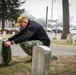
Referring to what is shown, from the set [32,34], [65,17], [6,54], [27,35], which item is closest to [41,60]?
[27,35]

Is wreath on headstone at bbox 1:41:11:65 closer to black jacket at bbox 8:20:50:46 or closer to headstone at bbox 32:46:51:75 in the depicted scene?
black jacket at bbox 8:20:50:46

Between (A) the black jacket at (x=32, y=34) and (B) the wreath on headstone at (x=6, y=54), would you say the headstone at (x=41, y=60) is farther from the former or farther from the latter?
(B) the wreath on headstone at (x=6, y=54)

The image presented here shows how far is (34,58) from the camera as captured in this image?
18.2 ft

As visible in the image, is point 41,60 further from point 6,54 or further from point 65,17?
point 65,17

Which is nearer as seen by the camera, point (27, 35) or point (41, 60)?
point (41, 60)

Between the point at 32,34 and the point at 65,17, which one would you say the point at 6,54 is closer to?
the point at 32,34

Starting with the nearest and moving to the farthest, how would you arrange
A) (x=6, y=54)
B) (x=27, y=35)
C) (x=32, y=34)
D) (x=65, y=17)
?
(x=27, y=35) < (x=32, y=34) < (x=6, y=54) < (x=65, y=17)

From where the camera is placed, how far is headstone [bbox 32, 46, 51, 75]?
4979 millimetres

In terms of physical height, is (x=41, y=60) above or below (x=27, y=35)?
below

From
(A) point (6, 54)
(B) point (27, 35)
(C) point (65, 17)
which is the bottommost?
(C) point (65, 17)

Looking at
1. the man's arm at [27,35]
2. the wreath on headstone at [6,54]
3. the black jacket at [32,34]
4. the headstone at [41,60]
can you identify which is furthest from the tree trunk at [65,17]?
the headstone at [41,60]

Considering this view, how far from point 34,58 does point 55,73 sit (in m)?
2.52

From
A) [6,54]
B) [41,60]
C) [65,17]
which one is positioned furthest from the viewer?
[65,17]

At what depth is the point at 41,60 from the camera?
5.15 meters
